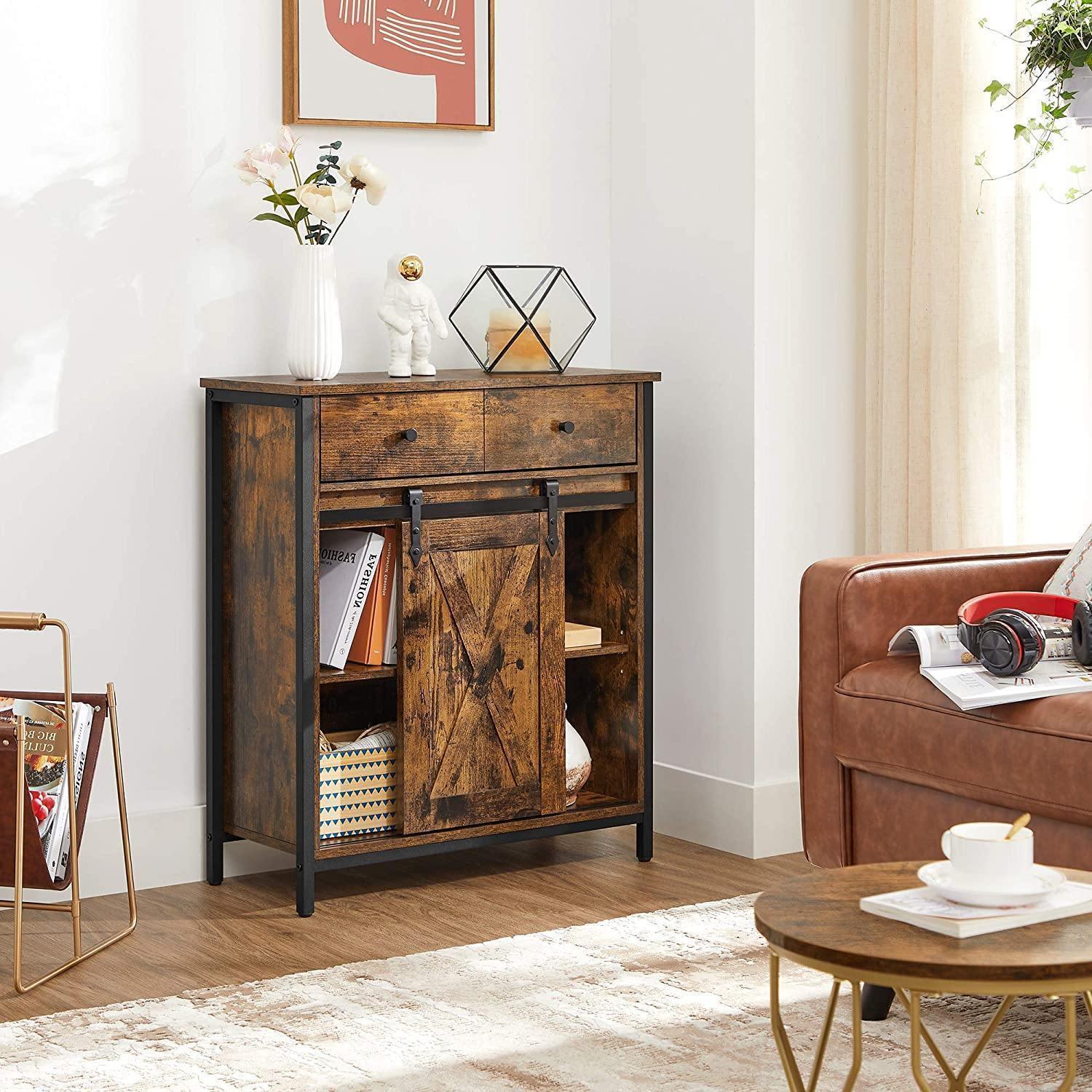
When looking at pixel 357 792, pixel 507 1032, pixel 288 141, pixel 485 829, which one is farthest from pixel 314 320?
pixel 507 1032

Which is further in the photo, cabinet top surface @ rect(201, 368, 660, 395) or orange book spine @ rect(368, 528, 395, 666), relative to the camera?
orange book spine @ rect(368, 528, 395, 666)

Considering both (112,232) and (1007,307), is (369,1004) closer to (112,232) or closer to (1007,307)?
(112,232)

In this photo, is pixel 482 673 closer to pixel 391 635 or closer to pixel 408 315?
pixel 391 635

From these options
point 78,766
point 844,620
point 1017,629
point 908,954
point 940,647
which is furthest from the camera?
point 78,766

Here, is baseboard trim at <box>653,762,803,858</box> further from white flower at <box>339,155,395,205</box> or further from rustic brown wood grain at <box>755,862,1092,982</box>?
Result: rustic brown wood grain at <box>755,862,1092,982</box>

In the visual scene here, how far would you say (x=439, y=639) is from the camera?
338 centimetres

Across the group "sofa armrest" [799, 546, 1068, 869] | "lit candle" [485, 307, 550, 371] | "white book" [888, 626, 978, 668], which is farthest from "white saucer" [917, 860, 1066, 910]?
"lit candle" [485, 307, 550, 371]

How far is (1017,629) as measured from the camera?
258 centimetres

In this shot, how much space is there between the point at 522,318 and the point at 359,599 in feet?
2.26

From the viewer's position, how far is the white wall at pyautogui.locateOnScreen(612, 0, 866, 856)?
3693 mm

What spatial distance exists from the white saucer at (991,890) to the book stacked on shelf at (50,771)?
160 centimetres

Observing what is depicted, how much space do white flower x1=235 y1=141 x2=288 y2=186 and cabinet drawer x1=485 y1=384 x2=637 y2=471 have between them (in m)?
0.58

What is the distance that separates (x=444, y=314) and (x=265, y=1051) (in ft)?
5.77

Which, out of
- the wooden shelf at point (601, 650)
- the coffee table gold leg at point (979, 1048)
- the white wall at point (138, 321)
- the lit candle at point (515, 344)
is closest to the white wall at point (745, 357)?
the wooden shelf at point (601, 650)
